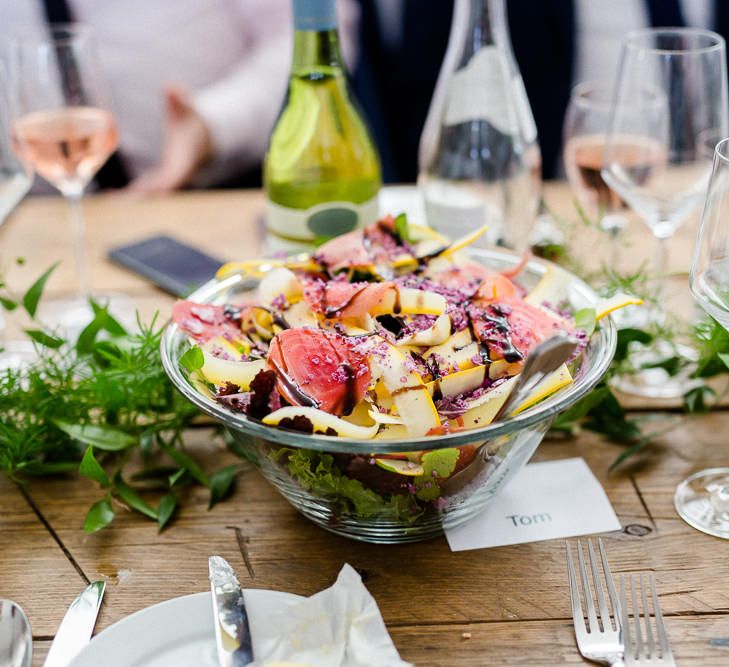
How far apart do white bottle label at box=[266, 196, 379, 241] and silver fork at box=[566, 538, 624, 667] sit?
1.78 ft

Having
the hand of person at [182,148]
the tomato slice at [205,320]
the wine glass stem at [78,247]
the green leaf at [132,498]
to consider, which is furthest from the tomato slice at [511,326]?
the hand of person at [182,148]

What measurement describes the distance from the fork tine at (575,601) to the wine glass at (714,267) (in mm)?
137

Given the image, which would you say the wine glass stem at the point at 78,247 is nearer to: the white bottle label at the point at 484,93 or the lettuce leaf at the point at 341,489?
the white bottle label at the point at 484,93

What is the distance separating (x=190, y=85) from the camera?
2.34 meters

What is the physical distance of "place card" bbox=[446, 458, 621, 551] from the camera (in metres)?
0.76

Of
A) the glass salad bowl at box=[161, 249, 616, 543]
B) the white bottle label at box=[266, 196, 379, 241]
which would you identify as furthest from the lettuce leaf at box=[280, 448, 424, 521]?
the white bottle label at box=[266, 196, 379, 241]

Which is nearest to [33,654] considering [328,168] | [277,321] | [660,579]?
[277,321]

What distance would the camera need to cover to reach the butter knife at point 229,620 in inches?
24.0

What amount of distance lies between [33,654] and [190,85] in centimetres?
190

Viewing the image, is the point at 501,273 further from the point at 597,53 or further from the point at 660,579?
the point at 597,53

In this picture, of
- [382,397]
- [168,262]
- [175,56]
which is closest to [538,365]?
[382,397]

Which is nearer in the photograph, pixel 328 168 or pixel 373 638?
pixel 373 638

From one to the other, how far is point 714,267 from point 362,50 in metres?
1.69

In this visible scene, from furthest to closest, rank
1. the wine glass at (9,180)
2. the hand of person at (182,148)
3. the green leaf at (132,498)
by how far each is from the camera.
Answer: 1. the hand of person at (182,148)
2. the wine glass at (9,180)
3. the green leaf at (132,498)
